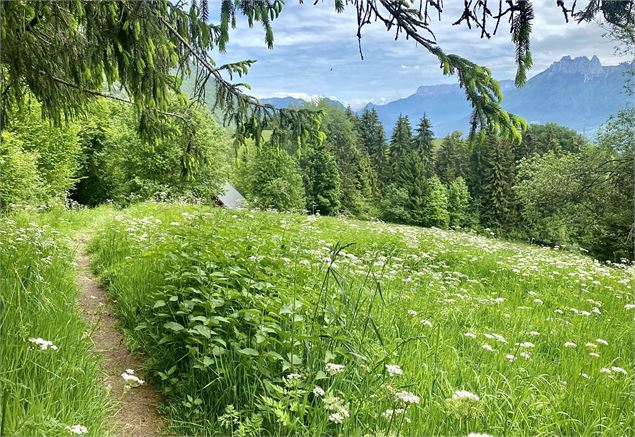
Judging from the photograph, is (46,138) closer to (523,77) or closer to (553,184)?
(553,184)

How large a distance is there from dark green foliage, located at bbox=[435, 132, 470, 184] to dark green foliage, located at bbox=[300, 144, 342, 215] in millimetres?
20032

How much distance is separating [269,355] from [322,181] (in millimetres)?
58570

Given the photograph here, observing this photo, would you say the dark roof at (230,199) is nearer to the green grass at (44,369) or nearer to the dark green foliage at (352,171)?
the dark green foliage at (352,171)

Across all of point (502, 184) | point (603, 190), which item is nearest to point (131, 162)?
point (603, 190)

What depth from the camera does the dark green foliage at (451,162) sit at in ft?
232

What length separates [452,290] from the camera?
22.2 feet

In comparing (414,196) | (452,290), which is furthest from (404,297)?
(414,196)

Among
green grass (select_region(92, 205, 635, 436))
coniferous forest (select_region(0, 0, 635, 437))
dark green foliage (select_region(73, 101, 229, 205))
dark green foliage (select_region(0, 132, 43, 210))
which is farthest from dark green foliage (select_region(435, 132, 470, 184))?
green grass (select_region(92, 205, 635, 436))

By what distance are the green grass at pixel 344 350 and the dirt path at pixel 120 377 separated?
163 mm

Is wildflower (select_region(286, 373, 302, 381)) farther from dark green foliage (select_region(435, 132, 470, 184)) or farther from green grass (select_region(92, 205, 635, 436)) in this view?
dark green foliage (select_region(435, 132, 470, 184))

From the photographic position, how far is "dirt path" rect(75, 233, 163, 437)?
3.29 meters

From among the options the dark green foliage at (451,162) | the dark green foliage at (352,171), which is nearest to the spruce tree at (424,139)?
the dark green foliage at (451,162)

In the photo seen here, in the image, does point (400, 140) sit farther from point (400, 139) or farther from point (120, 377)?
point (120, 377)

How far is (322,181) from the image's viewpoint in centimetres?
6131
